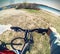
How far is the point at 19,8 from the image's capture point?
2.50 meters

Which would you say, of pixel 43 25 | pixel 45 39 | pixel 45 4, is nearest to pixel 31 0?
pixel 45 4

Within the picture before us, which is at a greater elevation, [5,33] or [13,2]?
[13,2]

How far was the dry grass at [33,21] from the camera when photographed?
240 cm

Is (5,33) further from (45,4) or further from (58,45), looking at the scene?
(58,45)

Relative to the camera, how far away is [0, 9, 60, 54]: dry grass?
2.40 meters

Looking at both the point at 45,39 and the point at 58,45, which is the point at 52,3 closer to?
the point at 45,39

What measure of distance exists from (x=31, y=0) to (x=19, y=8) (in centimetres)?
18

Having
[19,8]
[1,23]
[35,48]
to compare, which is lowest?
[35,48]

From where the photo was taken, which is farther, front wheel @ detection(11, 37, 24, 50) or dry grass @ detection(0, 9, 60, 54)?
dry grass @ detection(0, 9, 60, 54)

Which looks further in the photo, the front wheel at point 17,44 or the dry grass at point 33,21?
the dry grass at point 33,21

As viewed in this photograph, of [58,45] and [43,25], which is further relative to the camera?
[43,25]

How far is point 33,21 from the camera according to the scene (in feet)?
8.09

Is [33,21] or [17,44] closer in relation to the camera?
[17,44]

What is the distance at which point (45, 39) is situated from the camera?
2402mm
